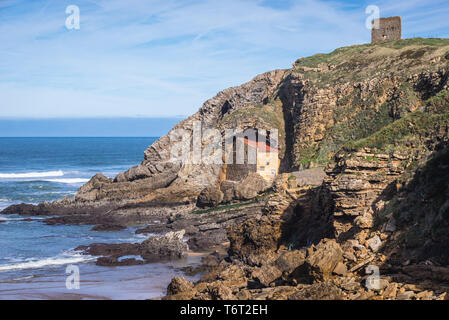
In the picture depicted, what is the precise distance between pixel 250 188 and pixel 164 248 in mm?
11963

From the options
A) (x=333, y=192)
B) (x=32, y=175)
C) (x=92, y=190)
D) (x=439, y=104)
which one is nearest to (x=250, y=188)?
(x=439, y=104)

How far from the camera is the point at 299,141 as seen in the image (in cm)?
4909

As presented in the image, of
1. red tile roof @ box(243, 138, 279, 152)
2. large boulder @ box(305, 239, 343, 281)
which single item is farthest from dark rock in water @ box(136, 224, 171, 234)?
large boulder @ box(305, 239, 343, 281)

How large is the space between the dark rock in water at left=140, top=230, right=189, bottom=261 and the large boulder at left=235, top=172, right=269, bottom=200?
9.86m

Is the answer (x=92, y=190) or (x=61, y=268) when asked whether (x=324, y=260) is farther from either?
(x=92, y=190)

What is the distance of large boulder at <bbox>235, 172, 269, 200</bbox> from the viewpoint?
4224 centimetres

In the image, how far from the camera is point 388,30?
181 ft

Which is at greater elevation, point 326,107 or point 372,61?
point 372,61

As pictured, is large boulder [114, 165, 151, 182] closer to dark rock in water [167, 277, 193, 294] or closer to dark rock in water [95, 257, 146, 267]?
dark rock in water [95, 257, 146, 267]

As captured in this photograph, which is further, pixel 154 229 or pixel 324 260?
pixel 154 229

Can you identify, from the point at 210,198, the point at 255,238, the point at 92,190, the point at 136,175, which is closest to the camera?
the point at 255,238

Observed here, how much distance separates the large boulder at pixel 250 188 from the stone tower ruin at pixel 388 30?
23.0m
